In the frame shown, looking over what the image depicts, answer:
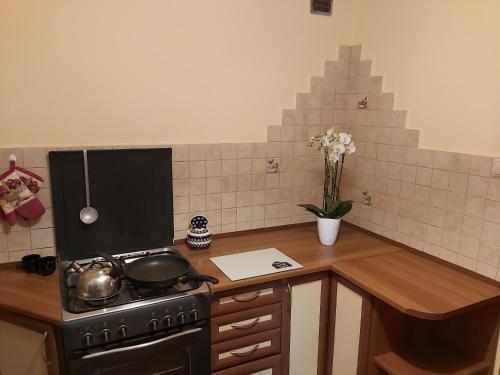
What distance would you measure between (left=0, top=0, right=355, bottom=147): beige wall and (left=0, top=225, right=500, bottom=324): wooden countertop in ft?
1.94

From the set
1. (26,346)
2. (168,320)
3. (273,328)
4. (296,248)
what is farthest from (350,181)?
(26,346)

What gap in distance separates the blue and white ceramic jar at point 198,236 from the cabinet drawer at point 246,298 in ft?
1.32

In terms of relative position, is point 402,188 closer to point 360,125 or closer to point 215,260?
point 360,125

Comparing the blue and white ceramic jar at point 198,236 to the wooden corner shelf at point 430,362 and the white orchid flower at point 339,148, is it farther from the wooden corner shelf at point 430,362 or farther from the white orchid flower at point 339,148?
the wooden corner shelf at point 430,362

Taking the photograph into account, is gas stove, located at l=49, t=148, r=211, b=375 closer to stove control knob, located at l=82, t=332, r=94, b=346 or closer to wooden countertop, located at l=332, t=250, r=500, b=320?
stove control knob, located at l=82, t=332, r=94, b=346

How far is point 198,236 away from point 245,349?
1.95 ft

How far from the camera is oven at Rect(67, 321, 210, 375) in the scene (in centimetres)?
146

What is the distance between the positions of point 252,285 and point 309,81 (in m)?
1.24

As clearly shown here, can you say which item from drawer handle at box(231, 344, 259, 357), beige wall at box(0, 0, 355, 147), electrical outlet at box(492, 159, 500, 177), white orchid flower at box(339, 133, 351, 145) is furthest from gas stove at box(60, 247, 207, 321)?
electrical outlet at box(492, 159, 500, 177)

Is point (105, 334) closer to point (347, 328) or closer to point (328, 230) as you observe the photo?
point (347, 328)

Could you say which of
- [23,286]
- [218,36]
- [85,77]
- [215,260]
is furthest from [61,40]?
[215,260]

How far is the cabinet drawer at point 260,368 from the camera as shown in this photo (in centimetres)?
182

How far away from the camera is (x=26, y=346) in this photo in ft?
5.10

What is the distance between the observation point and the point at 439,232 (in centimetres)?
196
